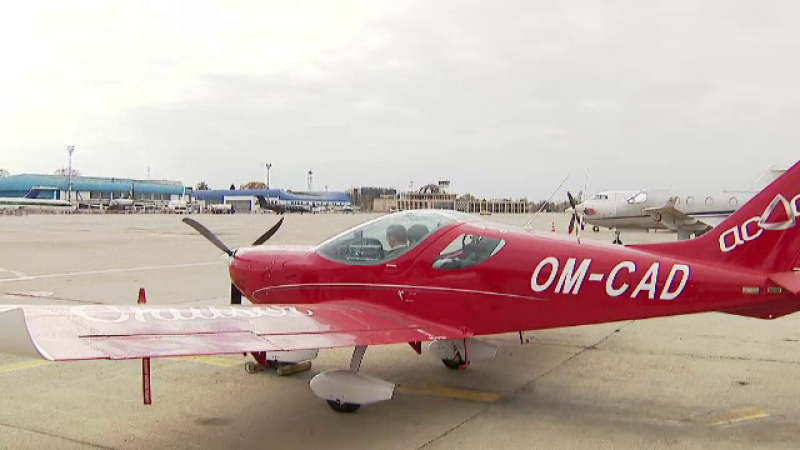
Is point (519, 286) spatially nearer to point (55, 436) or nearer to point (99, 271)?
point (55, 436)

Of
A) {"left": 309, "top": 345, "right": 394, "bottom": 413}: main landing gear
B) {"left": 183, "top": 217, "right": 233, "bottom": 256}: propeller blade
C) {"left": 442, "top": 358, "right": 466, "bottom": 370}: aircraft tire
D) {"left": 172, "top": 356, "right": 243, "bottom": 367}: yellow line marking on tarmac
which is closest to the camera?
{"left": 309, "top": 345, "right": 394, "bottom": 413}: main landing gear

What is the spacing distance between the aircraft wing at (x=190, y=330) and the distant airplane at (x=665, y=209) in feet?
76.1

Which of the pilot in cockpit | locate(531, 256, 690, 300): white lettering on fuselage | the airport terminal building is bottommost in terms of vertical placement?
locate(531, 256, 690, 300): white lettering on fuselage

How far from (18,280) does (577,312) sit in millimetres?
12995

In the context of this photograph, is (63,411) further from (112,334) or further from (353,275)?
(353,275)

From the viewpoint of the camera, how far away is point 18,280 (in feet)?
44.9

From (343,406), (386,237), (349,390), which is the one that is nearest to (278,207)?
(386,237)

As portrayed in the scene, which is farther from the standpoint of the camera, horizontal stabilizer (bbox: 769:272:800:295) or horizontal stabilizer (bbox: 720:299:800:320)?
horizontal stabilizer (bbox: 720:299:800:320)

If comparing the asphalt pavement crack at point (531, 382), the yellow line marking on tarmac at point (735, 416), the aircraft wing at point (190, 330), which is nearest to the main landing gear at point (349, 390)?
the aircraft wing at point (190, 330)

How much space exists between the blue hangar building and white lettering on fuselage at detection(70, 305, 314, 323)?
136m

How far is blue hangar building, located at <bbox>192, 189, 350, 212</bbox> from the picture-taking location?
494ft

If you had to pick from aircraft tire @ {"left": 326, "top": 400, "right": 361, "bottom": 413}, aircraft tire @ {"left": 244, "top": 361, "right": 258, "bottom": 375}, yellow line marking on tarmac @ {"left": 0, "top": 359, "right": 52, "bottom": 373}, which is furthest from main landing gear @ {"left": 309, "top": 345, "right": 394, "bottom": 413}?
yellow line marking on tarmac @ {"left": 0, "top": 359, "right": 52, "bottom": 373}

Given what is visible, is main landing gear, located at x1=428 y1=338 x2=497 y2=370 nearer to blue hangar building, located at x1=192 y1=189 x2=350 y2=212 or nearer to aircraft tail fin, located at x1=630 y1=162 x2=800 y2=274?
aircraft tail fin, located at x1=630 y1=162 x2=800 y2=274

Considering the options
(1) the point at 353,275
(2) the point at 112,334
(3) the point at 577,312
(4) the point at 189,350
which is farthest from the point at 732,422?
(2) the point at 112,334
